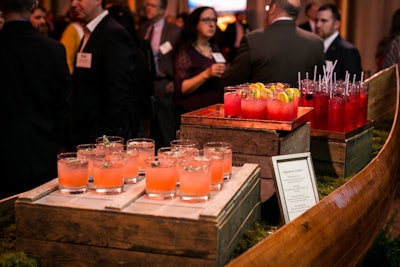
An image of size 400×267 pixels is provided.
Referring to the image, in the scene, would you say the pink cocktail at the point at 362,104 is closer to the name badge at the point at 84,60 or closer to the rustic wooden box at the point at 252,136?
the rustic wooden box at the point at 252,136

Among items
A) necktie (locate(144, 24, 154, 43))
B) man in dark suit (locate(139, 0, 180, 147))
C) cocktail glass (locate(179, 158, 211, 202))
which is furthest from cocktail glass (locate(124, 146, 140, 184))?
necktie (locate(144, 24, 154, 43))

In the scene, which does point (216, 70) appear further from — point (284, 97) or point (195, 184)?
point (195, 184)

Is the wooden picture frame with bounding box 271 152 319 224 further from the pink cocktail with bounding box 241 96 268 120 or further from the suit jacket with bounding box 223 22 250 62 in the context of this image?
the suit jacket with bounding box 223 22 250 62

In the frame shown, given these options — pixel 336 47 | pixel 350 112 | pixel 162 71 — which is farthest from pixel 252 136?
pixel 162 71

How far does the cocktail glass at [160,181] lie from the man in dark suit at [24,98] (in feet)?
5.19

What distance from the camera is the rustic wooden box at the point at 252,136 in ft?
6.61

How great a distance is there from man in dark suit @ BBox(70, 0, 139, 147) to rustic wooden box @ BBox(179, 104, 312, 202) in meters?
1.33

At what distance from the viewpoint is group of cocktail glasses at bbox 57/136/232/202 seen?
1.50 meters

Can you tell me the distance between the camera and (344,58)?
4.52 m

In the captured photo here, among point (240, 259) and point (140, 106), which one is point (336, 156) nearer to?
point (240, 259)

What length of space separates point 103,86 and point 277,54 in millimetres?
1113

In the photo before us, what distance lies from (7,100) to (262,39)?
1.60 meters

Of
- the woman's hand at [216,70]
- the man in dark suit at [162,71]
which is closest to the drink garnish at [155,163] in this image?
the woman's hand at [216,70]

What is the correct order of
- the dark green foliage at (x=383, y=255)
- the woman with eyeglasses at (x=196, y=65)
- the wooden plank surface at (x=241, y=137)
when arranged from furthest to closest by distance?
the woman with eyeglasses at (x=196, y=65) < the dark green foliage at (x=383, y=255) < the wooden plank surface at (x=241, y=137)
